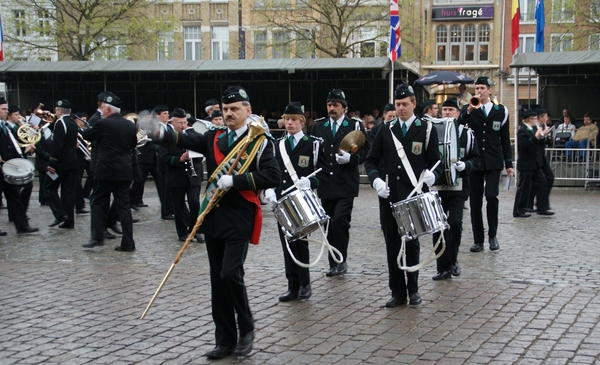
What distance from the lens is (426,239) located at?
11.7 m

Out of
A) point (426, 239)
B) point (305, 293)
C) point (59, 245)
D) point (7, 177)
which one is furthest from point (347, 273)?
point (7, 177)

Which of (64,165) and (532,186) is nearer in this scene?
(64,165)

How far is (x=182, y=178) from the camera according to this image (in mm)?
11742

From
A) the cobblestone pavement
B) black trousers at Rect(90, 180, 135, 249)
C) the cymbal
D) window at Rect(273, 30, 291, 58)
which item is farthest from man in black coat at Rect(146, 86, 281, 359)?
window at Rect(273, 30, 291, 58)

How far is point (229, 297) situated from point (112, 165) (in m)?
5.49

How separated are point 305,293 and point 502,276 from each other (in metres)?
2.44

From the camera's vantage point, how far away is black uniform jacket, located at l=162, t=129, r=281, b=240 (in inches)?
232

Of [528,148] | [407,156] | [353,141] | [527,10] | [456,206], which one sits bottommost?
[456,206]

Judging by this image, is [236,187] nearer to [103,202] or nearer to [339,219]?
[339,219]

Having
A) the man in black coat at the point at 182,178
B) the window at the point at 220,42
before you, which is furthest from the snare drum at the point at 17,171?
the window at the point at 220,42

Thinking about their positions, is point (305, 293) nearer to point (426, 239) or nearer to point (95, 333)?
point (95, 333)

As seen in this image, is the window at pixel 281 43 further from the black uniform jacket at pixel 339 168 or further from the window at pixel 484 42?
the black uniform jacket at pixel 339 168

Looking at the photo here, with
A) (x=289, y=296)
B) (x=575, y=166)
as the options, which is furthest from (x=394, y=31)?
(x=289, y=296)

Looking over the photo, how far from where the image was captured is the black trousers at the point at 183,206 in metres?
11.7
